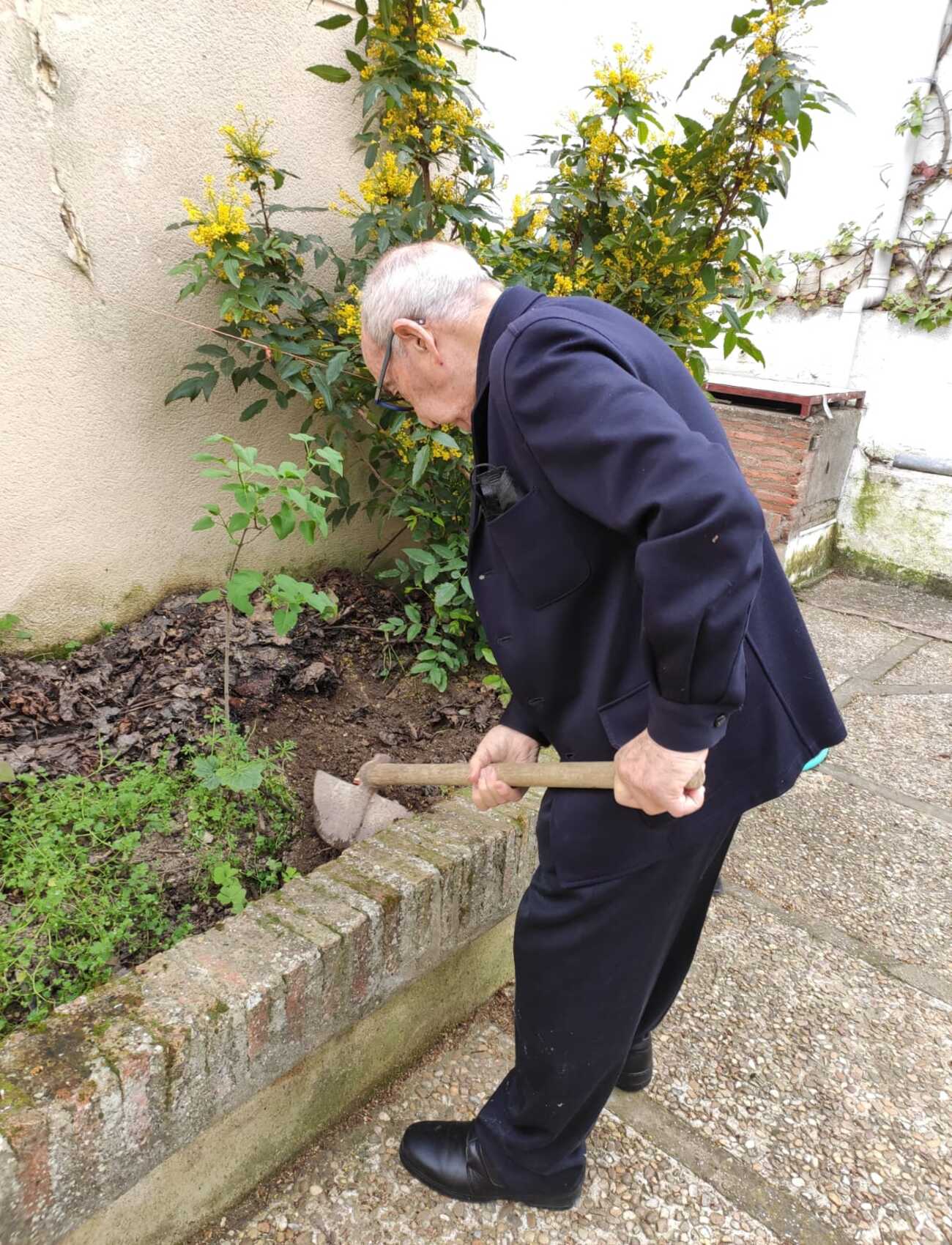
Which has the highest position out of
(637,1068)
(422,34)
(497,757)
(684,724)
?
(422,34)

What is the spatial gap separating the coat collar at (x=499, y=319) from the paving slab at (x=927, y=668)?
12.9 ft

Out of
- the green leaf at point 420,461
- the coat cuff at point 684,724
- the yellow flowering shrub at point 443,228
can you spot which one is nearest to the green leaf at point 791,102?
the yellow flowering shrub at point 443,228

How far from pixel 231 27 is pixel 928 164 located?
4863mm

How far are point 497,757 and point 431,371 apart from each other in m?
0.88

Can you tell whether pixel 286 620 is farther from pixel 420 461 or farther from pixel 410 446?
pixel 410 446

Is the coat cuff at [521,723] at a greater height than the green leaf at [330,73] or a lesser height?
lesser

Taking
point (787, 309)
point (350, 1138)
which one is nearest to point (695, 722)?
point (350, 1138)

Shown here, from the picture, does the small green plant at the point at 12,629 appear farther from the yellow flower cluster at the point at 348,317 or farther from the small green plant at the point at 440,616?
the yellow flower cluster at the point at 348,317

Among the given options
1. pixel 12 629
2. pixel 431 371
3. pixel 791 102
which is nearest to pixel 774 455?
pixel 791 102

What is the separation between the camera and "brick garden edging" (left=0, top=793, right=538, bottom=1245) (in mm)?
1305

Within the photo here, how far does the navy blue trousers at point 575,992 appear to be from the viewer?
4.85ft

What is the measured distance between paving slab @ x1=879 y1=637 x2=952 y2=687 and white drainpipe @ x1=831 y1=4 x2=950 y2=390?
2065 mm

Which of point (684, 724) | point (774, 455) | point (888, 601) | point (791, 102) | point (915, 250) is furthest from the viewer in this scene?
point (888, 601)

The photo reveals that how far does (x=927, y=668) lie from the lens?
470cm
